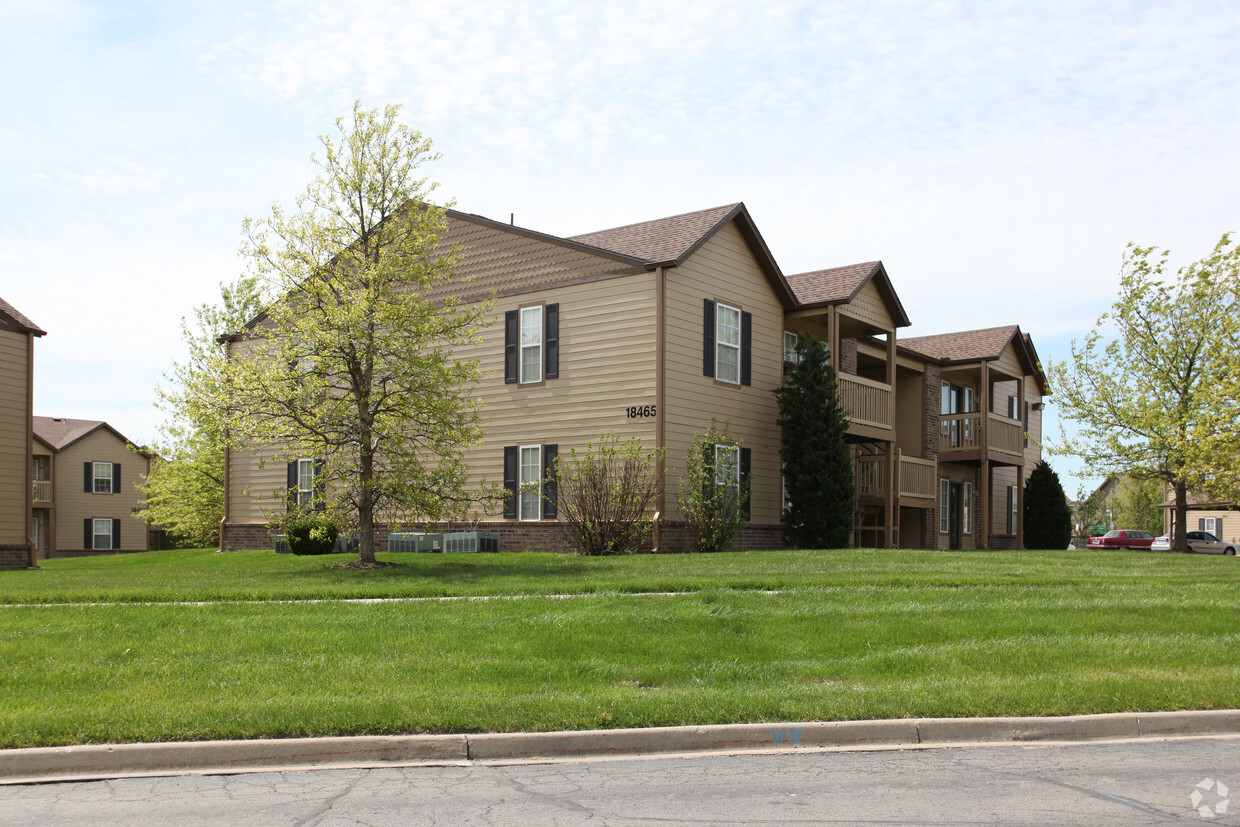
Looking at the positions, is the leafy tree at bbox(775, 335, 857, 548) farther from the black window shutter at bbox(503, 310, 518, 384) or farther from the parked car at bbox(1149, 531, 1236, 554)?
the parked car at bbox(1149, 531, 1236, 554)

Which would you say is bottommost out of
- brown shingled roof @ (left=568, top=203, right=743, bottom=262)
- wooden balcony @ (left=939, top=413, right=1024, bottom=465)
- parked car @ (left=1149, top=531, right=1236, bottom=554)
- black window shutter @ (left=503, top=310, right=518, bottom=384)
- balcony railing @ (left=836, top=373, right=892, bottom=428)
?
parked car @ (left=1149, top=531, right=1236, bottom=554)

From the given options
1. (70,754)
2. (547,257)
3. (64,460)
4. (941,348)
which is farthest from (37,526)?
(70,754)

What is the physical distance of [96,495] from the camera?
54.1 m

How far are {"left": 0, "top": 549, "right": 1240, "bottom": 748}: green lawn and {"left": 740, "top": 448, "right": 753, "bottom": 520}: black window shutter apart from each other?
742 centimetres

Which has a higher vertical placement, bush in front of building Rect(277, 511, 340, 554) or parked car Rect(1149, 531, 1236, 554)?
bush in front of building Rect(277, 511, 340, 554)

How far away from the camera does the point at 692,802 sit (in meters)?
6.31

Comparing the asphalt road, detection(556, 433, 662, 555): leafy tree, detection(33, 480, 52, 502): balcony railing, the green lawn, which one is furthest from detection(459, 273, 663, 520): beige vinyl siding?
detection(33, 480, 52, 502): balcony railing

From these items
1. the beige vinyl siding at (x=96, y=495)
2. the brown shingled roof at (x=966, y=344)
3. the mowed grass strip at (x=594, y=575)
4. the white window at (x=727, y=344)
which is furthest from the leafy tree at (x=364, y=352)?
the beige vinyl siding at (x=96, y=495)

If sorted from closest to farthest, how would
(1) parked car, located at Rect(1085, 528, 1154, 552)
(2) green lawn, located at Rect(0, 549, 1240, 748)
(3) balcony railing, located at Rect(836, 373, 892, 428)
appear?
(2) green lawn, located at Rect(0, 549, 1240, 748) → (3) balcony railing, located at Rect(836, 373, 892, 428) → (1) parked car, located at Rect(1085, 528, 1154, 552)

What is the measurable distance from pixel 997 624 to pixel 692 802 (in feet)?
20.9

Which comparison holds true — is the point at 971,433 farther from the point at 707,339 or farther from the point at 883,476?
the point at 707,339

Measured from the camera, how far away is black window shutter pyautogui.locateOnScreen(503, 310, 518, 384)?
79.7 feet

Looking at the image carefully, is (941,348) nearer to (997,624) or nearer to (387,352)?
(387,352)

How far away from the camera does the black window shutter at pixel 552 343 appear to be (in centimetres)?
2370
